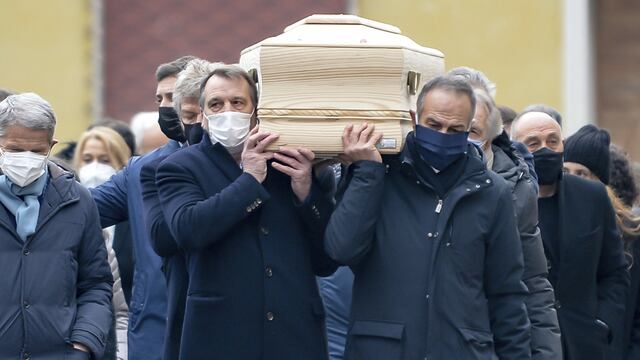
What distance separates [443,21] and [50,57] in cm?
285

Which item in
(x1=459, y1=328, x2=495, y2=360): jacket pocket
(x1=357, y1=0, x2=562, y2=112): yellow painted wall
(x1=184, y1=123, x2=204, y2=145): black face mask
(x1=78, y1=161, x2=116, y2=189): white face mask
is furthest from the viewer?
(x1=357, y1=0, x2=562, y2=112): yellow painted wall

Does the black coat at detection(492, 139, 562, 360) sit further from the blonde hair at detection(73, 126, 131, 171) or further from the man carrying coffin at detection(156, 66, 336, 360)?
the blonde hair at detection(73, 126, 131, 171)

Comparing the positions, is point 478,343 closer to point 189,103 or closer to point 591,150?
point 189,103

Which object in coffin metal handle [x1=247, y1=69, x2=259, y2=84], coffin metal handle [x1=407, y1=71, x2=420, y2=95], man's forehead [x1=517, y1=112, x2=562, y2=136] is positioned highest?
coffin metal handle [x1=247, y1=69, x2=259, y2=84]

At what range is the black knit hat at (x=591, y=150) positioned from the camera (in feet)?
29.8

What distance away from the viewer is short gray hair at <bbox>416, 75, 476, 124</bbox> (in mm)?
6613

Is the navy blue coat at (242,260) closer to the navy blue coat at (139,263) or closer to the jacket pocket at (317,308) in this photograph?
the jacket pocket at (317,308)

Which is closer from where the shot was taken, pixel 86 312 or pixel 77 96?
pixel 86 312

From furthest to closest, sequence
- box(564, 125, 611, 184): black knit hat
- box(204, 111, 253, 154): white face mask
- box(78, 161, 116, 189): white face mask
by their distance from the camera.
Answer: box(78, 161, 116, 189): white face mask, box(564, 125, 611, 184): black knit hat, box(204, 111, 253, 154): white face mask

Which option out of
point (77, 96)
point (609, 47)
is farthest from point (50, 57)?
point (609, 47)

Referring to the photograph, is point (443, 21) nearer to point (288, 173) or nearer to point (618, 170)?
point (618, 170)

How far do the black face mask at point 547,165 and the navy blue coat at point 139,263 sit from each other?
1.74 meters

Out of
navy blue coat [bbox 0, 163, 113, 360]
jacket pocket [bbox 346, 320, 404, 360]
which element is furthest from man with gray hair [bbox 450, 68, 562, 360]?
navy blue coat [bbox 0, 163, 113, 360]

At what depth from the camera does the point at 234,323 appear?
21.6 ft
